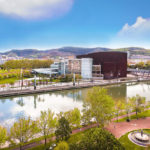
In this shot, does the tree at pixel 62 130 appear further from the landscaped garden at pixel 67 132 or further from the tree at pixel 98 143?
the tree at pixel 98 143

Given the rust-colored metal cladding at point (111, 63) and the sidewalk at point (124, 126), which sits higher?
the rust-colored metal cladding at point (111, 63)

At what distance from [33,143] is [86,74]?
40917 millimetres

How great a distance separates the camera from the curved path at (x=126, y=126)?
11.5 metres

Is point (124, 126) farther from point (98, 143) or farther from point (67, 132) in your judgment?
point (98, 143)

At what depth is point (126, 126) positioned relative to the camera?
40.8 feet

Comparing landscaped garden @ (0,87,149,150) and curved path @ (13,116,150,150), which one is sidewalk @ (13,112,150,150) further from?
landscaped garden @ (0,87,149,150)

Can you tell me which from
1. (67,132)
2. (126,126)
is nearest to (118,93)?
(126,126)

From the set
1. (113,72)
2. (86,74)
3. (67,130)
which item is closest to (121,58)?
(113,72)

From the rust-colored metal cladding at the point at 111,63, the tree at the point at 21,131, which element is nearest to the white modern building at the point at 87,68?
the rust-colored metal cladding at the point at 111,63

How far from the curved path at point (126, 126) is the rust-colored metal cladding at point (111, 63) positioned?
36124mm

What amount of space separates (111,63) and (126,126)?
3943 centimetres

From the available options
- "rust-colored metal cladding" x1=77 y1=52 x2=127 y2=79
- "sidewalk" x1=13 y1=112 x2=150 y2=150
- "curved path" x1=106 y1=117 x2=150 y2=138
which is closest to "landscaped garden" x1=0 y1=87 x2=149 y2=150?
"sidewalk" x1=13 y1=112 x2=150 y2=150

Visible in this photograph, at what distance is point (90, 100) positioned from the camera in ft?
38.2

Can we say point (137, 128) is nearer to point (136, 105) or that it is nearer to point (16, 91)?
point (136, 105)
